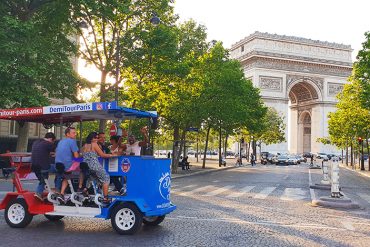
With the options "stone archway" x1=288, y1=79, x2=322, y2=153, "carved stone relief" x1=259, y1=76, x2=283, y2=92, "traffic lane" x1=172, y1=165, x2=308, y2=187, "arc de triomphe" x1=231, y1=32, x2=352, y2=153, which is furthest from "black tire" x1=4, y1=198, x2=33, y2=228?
"stone archway" x1=288, y1=79, x2=322, y2=153

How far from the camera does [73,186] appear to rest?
9.78 meters

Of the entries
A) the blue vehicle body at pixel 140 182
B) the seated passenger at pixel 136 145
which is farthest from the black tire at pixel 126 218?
the seated passenger at pixel 136 145

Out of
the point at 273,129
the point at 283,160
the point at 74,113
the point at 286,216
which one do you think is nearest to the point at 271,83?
the point at 273,129

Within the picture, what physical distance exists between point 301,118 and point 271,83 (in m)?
18.7

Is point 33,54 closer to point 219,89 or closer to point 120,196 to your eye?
point 120,196

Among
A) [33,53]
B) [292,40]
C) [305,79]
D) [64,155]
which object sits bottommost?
[64,155]

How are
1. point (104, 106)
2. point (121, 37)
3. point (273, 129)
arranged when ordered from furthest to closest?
point (273, 129)
point (121, 37)
point (104, 106)

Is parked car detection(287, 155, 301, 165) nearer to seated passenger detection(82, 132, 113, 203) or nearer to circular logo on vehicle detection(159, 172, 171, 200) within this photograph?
circular logo on vehicle detection(159, 172, 171, 200)

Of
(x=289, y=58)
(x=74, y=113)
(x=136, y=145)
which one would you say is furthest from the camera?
(x=289, y=58)

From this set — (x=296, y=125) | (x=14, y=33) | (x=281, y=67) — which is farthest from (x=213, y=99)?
(x=296, y=125)

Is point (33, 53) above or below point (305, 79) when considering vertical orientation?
below

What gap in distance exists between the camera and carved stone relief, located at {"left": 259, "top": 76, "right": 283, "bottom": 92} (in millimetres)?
82725

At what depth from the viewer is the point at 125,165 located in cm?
928

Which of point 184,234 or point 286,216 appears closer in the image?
point 184,234
